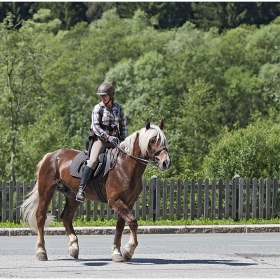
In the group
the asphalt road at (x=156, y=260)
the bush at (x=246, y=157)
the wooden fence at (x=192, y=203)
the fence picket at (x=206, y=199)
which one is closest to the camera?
the asphalt road at (x=156, y=260)

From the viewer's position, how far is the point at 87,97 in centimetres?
8631

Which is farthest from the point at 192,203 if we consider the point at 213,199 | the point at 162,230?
the point at 162,230

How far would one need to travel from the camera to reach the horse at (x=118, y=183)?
1237 centimetres

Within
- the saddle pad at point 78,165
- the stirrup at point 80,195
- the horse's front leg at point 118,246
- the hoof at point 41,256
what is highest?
the saddle pad at point 78,165

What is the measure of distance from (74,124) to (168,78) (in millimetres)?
10397

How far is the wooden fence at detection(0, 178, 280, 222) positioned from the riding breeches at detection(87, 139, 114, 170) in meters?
10.0

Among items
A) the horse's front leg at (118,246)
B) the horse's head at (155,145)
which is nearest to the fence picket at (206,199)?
the horse's front leg at (118,246)

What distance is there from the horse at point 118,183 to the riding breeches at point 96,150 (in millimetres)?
268

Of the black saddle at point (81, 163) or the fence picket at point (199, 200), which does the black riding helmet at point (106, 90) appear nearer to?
the black saddle at point (81, 163)

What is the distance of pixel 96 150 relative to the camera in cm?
1297

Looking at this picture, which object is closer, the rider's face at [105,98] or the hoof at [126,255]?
the hoof at [126,255]

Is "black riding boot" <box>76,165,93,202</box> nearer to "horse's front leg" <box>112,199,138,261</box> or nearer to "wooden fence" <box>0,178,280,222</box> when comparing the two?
"horse's front leg" <box>112,199,138,261</box>

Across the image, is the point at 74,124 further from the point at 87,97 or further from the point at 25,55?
the point at 25,55

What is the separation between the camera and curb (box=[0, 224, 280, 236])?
66.2 ft
